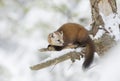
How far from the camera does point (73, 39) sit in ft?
10.4

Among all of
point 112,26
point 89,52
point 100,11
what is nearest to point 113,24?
point 112,26

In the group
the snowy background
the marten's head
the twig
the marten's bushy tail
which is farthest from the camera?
the snowy background

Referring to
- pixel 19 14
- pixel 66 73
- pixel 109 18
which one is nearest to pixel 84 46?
pixel 109 18

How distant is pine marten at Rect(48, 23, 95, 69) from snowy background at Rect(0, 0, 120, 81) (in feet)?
7.17

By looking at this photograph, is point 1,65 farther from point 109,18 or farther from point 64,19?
point 109,18

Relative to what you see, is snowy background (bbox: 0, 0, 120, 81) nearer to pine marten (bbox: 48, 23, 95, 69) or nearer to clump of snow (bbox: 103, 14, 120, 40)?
pine marten (bbox: 48, 23, 95, 69)

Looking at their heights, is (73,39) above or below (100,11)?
below

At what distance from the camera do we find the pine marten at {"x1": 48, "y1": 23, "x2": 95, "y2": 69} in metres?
2.88

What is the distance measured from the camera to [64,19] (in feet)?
18.8

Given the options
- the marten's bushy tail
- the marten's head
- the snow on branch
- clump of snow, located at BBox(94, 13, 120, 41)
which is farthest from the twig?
the marten's head

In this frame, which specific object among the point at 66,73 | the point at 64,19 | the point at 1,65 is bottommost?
the point at 66,73

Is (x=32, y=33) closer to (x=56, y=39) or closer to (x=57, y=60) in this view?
(x=56, y=39)

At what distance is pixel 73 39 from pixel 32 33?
2711mm

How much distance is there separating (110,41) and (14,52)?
327cm
